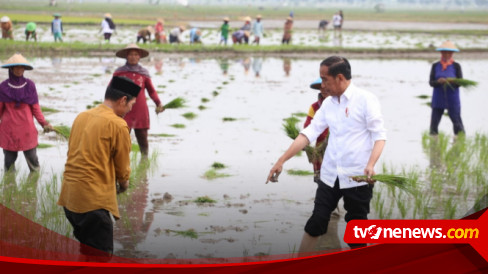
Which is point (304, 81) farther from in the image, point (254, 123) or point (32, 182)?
point (32, 182)

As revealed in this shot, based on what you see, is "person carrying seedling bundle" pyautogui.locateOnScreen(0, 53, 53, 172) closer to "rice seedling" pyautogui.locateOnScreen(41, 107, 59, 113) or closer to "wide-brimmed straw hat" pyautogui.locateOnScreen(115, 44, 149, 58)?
"wide-brimmed straw hat" pyautogui.locateOnScreen(115, 44, 149, 58)

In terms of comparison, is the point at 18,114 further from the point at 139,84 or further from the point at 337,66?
the point at 337,66

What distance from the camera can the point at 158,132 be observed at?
8156 millimetres

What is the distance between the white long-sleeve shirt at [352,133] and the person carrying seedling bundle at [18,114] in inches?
101

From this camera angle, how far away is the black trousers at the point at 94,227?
3.21 m

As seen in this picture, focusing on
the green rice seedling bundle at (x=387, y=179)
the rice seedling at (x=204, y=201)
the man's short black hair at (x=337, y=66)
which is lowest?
the rice seedling at (x=204, y=201)

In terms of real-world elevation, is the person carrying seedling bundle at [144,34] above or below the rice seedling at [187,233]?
below

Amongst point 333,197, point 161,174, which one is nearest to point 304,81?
point 161,174

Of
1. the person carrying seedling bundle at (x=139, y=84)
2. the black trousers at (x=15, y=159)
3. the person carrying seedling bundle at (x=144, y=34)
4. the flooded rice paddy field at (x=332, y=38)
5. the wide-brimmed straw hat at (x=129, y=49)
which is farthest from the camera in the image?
the flooded rice paddy field at (x=332, y=38)

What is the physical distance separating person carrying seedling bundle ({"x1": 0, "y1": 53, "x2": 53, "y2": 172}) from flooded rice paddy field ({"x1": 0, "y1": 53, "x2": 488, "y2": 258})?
0.36 meters

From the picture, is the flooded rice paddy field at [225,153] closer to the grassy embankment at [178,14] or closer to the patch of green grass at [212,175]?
the patch of green grass at [212,175]

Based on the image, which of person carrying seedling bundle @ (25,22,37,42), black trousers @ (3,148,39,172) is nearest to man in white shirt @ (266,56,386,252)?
black trousers @ (3,148,39,172)

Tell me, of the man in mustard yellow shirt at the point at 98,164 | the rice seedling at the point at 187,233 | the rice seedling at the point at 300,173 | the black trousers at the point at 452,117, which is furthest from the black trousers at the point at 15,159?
the black trousers at the point at 452,117

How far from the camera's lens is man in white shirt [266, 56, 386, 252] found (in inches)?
134
